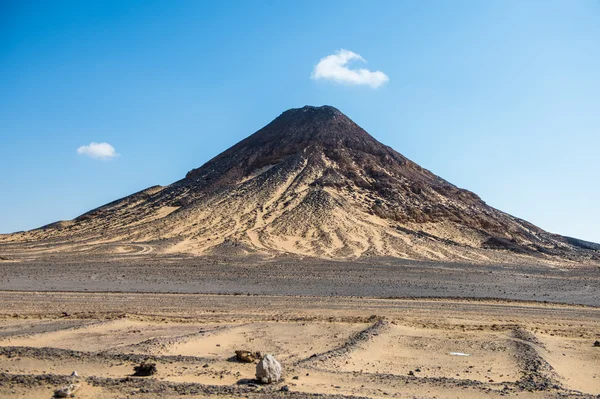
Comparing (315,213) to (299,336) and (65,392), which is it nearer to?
(299,336)

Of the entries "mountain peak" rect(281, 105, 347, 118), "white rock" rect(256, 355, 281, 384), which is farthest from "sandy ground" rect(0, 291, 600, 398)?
"mountain peak" rect(281, 105, 347, 118)

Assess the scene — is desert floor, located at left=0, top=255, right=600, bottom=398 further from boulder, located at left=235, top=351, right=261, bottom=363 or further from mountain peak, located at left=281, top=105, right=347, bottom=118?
mountain peak, located at left=281, top=105, right=347, bottom=118

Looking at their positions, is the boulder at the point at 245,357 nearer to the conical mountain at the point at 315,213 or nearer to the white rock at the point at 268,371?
the white rock at the point at 268,371

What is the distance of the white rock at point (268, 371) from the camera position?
791 centimetres

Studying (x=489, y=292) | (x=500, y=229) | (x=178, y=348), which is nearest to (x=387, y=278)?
(x=489, y=292)

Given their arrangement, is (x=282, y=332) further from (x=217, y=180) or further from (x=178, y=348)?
(x=217, y=180)

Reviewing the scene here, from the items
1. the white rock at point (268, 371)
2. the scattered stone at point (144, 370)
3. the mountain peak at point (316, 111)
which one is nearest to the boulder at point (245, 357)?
the white rock at point (268, 371)

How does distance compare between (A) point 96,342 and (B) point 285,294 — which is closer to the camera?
(A) point 96,342

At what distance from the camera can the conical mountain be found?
1775 inches

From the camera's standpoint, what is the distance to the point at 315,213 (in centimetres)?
5178

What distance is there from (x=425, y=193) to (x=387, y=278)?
114 feet

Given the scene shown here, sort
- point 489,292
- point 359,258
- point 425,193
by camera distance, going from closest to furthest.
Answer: point 489,292 → point 359,258 → point 425,193

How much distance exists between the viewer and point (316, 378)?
847 cm

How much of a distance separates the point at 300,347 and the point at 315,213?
40683mm
